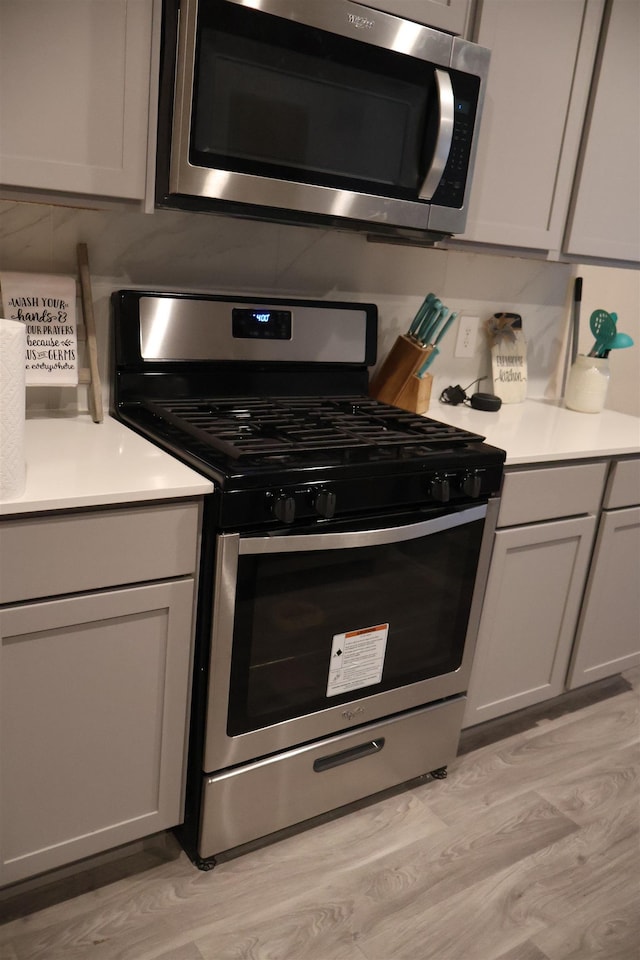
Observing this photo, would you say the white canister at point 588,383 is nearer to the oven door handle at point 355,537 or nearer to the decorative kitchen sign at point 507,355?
the decorative kitchen sign at point 507,355

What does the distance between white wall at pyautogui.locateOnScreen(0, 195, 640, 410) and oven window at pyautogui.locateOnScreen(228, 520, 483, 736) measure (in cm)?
69

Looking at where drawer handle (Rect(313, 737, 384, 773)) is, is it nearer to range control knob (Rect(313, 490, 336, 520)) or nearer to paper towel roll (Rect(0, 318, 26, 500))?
range control knob (Rect(313, 490, 336, 520))

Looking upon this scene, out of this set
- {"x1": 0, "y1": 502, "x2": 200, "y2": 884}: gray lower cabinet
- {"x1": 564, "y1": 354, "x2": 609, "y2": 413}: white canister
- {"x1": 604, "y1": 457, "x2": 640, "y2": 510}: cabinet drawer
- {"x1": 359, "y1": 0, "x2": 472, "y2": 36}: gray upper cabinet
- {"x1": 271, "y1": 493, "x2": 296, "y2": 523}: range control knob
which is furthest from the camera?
{"x1": 564, "y1": 354, "x2": 609, "y2": 413}: white canister

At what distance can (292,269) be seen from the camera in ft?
6.90

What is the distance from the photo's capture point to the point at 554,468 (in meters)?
2.01

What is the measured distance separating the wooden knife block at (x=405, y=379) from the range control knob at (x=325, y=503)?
0.73m

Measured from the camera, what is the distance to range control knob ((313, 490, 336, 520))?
4.97 feet

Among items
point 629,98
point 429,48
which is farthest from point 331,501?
point 629,98

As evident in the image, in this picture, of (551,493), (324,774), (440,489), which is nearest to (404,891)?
(324,774)

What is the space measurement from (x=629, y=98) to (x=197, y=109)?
133 cm

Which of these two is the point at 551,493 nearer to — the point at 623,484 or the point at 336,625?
the point at 623,484

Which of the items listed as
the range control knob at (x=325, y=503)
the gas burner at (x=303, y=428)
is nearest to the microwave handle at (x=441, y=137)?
the gas burner at (x=303, y=428)

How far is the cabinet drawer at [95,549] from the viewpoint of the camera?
1.31 meters

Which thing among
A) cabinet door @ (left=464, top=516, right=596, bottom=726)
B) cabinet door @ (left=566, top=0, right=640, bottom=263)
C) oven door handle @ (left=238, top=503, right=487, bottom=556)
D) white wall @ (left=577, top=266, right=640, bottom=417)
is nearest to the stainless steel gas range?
oven door handle @ (left=238, top=503, right=487, bottom=556)
